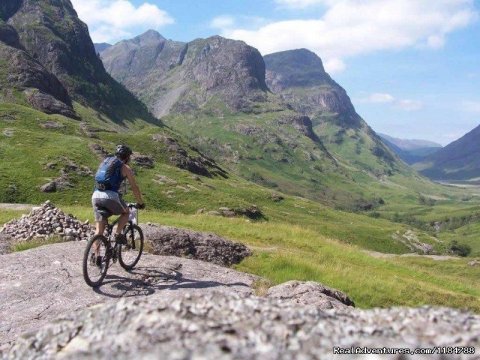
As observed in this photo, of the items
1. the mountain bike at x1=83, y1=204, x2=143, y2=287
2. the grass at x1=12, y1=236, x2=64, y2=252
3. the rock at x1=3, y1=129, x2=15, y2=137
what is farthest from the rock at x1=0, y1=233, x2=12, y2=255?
the rock at x1=3, y1=129, x2=15, y2=137

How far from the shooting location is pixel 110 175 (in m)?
15.0

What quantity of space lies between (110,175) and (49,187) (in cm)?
10325

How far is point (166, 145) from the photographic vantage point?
193750 mm

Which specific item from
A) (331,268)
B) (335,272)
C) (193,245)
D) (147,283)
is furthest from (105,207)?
(331,268)

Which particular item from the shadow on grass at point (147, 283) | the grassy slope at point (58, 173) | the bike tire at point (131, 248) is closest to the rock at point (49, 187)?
the grassy slope at point (58, 173)

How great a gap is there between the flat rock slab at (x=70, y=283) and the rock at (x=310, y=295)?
1.43 m

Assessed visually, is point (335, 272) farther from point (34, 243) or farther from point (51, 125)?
point (51, 125)

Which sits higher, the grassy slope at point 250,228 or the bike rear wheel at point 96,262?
the bike rear wheel at point 96,262

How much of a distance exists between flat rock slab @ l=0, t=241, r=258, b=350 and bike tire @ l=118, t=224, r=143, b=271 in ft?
1.14

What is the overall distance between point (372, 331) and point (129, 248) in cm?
1395

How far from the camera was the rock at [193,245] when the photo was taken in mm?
22828

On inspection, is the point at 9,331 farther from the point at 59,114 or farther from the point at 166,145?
the point at 59,114

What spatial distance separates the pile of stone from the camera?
22906mm

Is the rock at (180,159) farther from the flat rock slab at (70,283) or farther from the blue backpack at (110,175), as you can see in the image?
the blue backpack at (110,175)
